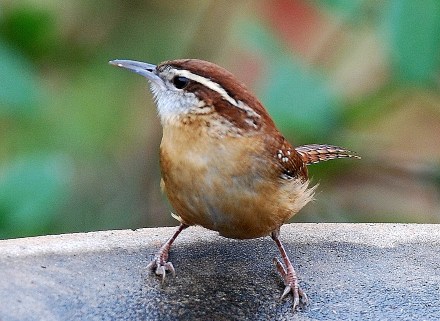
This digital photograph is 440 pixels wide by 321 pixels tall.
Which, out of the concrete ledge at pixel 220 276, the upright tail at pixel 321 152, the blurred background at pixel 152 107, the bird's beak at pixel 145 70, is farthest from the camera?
the upright tail at pixel 321 152

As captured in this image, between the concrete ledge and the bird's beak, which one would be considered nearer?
the concrete ledge

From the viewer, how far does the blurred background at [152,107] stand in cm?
397

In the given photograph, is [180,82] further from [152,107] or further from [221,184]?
[152,107]

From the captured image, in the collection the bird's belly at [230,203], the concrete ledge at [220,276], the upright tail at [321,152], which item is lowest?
the concrete ledge at [220,276]

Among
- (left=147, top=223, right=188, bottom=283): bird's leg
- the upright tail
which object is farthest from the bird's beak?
the upright tail

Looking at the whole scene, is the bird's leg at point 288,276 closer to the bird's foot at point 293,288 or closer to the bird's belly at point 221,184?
the bird's foot at point 293,288

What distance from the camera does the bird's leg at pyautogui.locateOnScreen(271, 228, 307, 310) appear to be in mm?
3145

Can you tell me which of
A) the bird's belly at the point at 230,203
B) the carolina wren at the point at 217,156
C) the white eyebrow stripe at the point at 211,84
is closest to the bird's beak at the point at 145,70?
the carolina wren at the point at 217,156

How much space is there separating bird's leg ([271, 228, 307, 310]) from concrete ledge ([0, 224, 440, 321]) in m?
0.03

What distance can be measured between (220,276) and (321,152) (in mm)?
1077

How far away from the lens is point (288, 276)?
3.24m

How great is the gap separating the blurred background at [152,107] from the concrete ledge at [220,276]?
2.02 feet

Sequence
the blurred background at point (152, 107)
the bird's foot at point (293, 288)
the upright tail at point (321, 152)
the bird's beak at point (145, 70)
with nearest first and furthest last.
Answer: the bird's foot at point (293, 288)
the bird's beak at point (145, 70)
the blurred background at point (152, 107)
the upright tail at point (321, 152)

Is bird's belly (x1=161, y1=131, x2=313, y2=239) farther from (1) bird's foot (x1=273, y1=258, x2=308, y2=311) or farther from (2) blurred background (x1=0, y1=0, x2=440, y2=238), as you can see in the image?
(2) blurred background (x1=0, y1=0, x2=440, y2=238)
